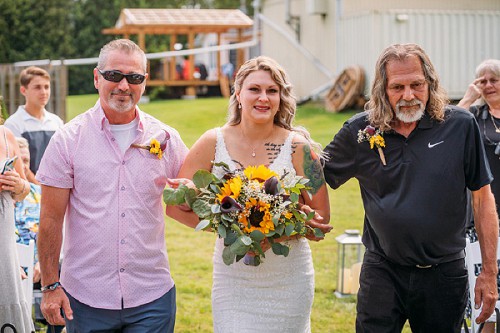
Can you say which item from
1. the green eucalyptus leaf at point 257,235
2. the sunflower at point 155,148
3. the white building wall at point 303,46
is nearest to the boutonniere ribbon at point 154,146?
the sunflower at point 155,148

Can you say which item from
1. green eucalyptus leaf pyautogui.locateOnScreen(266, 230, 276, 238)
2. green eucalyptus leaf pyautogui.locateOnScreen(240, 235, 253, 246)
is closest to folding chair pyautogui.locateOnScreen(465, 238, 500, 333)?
green eucalyptus leaf pyautogui.locateOnScreen(266, 230, 276, 238)

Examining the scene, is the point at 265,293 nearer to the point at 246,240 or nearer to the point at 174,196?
the point at 246,240

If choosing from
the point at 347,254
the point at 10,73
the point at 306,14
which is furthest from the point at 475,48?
the point at 347,254

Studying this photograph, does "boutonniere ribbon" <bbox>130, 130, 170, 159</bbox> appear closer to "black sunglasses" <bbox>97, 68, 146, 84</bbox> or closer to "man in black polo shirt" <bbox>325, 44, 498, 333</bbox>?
"black sunglasses" <bbox>97, 68, 146, 84</bbox>

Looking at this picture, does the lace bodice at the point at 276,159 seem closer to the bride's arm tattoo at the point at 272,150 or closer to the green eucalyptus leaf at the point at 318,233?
the bride's arm tattoo at the point at 272,150

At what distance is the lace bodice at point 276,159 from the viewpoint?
4514 millimetres

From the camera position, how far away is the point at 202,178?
4.30 m

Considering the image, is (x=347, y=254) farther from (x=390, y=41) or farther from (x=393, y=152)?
(x=390, y=41)

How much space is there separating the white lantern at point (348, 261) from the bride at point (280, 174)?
3.35 metres

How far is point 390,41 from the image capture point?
1873 cm

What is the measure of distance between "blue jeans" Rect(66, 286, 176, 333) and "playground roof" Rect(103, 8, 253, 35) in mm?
27667

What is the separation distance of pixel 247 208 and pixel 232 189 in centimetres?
13

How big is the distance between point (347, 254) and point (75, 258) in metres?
4.15

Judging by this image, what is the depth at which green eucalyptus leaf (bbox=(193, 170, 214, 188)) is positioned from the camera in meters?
4.29
